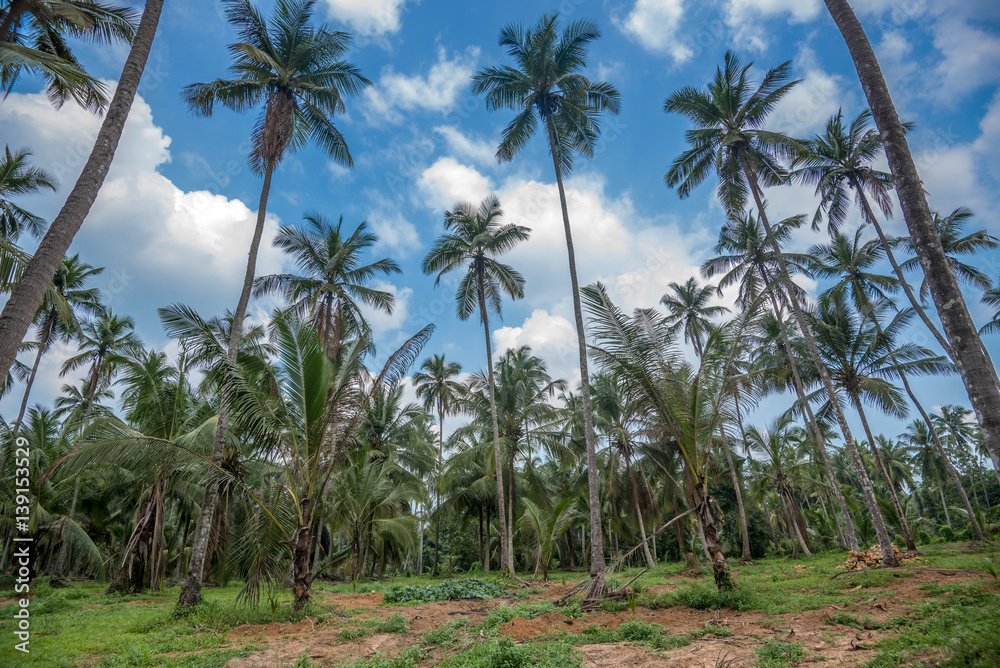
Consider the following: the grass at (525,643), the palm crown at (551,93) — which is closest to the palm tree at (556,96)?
the palm crown at (551,93)

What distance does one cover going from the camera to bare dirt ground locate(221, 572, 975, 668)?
5668 mm

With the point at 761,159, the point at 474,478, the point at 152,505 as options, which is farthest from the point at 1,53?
the point at 474,478

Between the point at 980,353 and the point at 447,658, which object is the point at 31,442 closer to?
the point at 447,658

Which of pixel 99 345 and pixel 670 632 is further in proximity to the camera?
pixel 99 345

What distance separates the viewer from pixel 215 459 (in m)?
11.3

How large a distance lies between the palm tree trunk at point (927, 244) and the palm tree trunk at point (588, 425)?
303 inches

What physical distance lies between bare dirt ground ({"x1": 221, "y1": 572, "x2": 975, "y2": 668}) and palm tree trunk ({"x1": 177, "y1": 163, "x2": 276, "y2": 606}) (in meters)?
2.66

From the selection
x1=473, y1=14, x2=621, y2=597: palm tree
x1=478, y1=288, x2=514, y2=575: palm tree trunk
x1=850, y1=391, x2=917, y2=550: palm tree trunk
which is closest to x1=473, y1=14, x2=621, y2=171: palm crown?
x1=473, y1=14, x2=621, y2=597: palm tree

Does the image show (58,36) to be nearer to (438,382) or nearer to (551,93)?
(551,93)

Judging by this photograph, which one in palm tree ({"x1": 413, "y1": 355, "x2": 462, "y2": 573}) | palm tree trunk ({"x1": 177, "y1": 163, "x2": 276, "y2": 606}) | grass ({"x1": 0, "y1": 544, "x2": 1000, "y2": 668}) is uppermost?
palm tree ({"x1": 413, "y1": 355, "x2": 462, "y2": 573})

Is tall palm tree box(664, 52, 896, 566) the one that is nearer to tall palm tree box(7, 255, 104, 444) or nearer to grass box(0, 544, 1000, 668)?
grass box(0, 544, 1000, 668)

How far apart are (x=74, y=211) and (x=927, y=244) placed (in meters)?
10.3

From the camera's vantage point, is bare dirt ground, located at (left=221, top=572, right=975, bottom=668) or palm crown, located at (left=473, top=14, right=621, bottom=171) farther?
palm crown, located at (left=473, top=14, right=621, bottom=171)

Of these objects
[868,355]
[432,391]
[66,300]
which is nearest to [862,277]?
[868,355]
